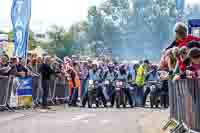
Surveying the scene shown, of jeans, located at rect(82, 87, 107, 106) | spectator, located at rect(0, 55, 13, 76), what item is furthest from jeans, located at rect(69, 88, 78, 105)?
spectator, located at rect(0, 55, 13, 76)

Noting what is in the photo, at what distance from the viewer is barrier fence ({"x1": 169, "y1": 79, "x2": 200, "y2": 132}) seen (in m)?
10.1

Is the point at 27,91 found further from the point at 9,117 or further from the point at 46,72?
the point at 9,117

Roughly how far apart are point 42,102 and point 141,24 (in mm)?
56116

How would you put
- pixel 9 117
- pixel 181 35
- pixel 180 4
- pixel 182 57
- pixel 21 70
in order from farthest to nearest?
pixel 180 4
pixel 21 70
pixel 9 117
pixel 181 35
pixel 182 57

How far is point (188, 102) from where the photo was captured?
10.9 m

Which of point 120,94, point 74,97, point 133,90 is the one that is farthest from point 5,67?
point 133,90

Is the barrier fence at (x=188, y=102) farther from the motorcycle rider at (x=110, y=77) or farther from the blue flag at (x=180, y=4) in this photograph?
the motorcycle rider at (x=110, y=77)

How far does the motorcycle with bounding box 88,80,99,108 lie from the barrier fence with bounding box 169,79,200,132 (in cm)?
1360

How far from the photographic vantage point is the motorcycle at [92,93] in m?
26.8

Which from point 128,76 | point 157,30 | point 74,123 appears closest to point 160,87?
point 128,76

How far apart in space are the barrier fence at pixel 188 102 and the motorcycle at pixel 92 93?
13.6 metres

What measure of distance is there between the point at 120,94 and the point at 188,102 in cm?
1617

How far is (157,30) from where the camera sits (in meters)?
77.4

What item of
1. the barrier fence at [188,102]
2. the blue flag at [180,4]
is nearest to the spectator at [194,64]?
the barrier fence at [188,102]
